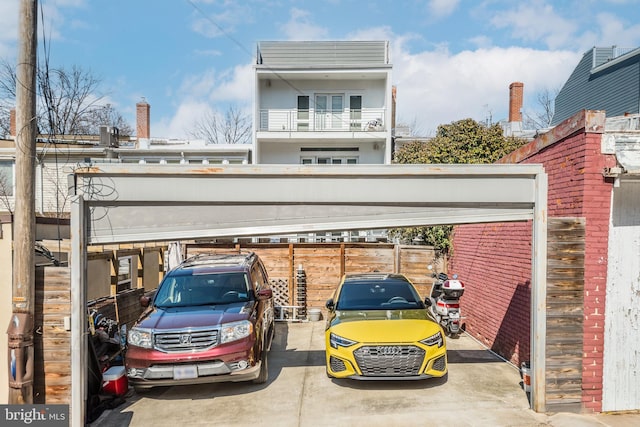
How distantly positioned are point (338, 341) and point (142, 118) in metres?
18.6

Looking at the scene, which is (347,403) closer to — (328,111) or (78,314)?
(78,314)

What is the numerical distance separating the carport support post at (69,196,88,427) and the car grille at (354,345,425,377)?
359cm

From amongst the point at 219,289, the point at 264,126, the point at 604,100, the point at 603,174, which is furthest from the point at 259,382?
the point at 604,100

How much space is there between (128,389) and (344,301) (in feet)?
11.8

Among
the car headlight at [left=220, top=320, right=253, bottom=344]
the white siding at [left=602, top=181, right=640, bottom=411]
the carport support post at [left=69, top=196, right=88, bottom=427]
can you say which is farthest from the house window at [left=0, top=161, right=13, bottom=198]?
the white siding at [left=602, top=181, right=640, bottom=411]

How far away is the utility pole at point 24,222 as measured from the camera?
5.02 metres

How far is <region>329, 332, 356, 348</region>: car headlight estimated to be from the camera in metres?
6.04

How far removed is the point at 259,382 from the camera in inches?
254

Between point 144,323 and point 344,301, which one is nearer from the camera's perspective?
point 144,323

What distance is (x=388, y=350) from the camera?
5.87 m

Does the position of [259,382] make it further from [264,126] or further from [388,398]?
[264,126]

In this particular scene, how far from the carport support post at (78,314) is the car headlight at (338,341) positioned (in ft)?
10.8

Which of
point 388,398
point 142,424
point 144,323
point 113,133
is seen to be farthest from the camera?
point 113,133

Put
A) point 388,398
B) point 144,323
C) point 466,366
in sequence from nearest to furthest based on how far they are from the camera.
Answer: point 388,398, point 144,323, point 466,366
